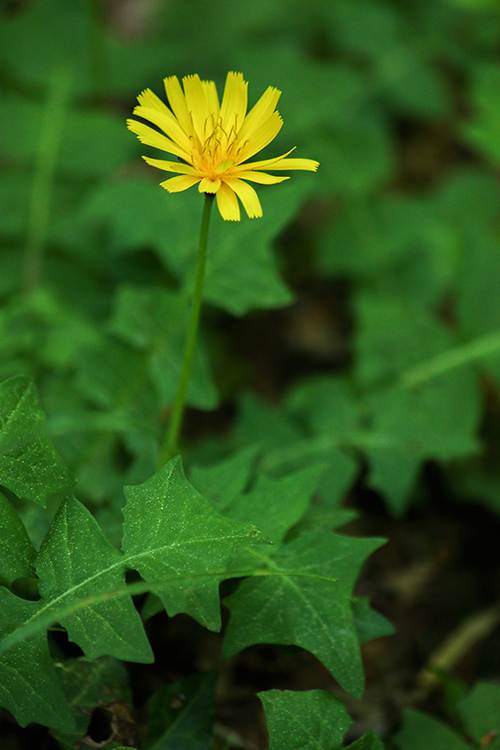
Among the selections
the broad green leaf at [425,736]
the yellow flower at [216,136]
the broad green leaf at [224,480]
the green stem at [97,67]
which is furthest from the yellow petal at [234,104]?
the green stem at [97,67]

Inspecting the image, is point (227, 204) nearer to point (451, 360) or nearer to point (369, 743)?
point (369, 743)

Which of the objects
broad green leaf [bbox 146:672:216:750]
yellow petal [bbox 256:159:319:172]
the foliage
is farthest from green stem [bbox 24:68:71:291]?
broad green leaf [bbox 146:672:216:750]

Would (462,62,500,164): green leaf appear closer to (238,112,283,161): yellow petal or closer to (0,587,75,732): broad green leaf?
(238,112,283,161): yellow petal

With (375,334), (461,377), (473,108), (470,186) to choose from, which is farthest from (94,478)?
(473,108)

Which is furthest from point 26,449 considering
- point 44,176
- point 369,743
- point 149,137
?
point 44,176

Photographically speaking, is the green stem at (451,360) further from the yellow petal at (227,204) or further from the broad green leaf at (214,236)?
the yellow petal at (227,204)
